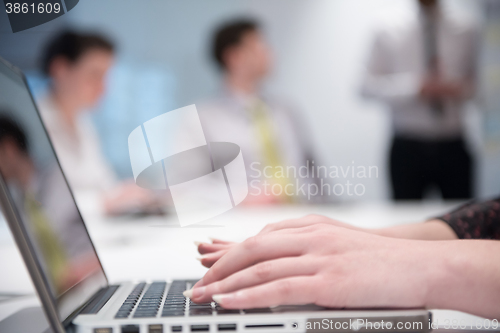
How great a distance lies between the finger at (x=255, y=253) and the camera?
0.85 ft

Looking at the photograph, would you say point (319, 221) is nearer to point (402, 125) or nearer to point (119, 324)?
point (119, 324)

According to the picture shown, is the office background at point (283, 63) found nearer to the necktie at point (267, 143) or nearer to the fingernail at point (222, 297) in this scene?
the necktie at point (267, 143)

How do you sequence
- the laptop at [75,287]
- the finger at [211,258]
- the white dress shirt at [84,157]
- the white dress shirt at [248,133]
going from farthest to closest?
the white dress shirt at [84,157]
the white dress shirt at [248,133]
the finger at [211,258]
the laptop at [75,287]

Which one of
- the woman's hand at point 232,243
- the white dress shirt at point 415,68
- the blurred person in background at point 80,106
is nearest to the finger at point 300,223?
the woman's hand at point 232,243

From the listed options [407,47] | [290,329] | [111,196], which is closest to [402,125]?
[407,47]

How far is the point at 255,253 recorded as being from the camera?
259mm

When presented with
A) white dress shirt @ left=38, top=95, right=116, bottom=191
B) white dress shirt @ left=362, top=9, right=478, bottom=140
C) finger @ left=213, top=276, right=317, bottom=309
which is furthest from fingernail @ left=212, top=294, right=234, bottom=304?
white dress shirt @ left=362, top=9, right=478, bottom=140

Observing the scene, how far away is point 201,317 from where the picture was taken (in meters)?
0.21

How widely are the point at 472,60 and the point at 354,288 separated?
1.05 meters

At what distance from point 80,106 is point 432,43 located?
0.75 m

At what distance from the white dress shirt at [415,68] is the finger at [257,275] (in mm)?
614

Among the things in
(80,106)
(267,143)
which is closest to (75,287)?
(267,143)

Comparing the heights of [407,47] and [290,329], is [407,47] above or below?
above

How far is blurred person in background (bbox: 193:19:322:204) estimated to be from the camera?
440 mm
